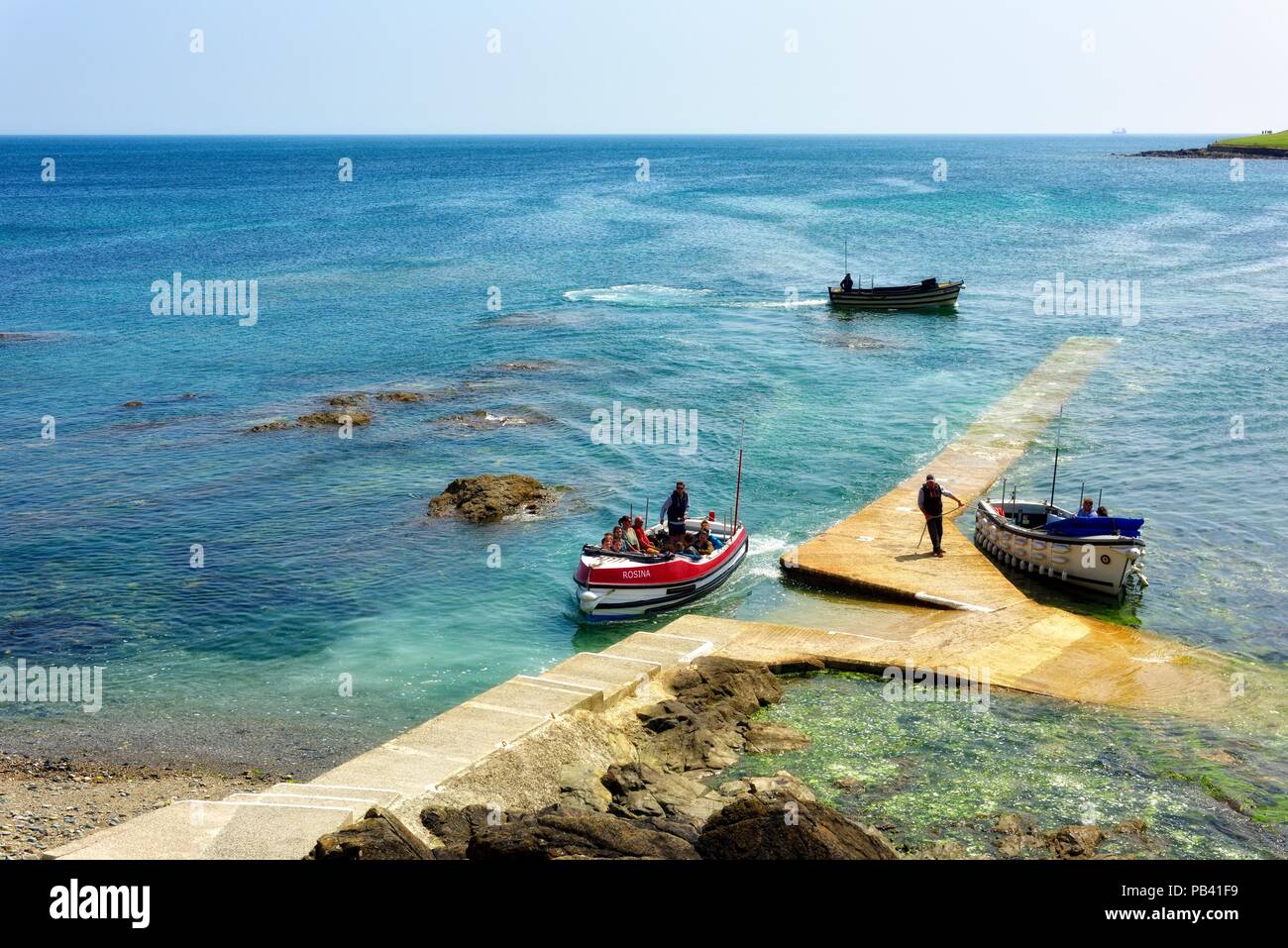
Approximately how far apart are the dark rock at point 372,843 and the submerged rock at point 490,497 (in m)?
17.0

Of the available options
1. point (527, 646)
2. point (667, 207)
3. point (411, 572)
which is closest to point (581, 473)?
point (411, 572)

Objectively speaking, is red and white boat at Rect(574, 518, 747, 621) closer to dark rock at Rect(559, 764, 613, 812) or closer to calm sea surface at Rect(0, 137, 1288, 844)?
calm sea surface at Rect(0, 137, 1288, 844)

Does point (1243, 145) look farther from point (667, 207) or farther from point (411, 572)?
point (411, 572)

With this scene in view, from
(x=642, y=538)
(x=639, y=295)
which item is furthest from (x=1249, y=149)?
(x=642, y=538)

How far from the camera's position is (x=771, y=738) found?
17.3 metres

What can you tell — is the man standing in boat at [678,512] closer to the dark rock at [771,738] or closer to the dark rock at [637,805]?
the dark rock at [771,738]

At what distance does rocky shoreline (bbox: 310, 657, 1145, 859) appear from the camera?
11867 mm

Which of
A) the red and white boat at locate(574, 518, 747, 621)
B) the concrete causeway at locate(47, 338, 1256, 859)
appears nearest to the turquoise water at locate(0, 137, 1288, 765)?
the red and white boat at locate(574, 518, 747, 621)

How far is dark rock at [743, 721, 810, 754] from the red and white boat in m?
5.93

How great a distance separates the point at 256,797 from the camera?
1377cm

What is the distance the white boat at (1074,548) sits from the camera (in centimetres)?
2358

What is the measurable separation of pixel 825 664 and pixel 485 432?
1921 centimetres

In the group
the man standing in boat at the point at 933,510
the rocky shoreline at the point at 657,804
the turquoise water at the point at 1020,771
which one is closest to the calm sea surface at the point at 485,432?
the turquoise water at the point at 1020,771

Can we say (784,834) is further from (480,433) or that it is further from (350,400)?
Result: (350,400)
